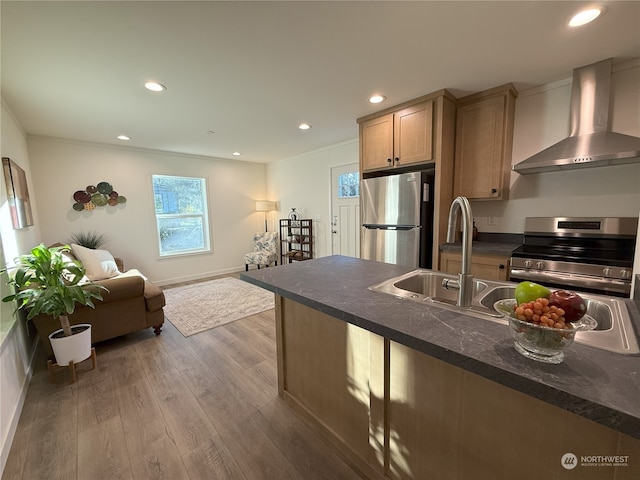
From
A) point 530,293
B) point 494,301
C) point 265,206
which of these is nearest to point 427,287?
point 494,301

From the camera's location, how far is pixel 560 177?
2396 mm

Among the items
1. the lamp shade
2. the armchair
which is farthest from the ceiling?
the armchair

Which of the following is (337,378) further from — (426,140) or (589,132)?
(589,132)

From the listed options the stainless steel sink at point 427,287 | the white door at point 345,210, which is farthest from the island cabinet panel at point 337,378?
the white door at point 345,210

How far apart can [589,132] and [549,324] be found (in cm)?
244

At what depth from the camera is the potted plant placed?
1835 millimetres

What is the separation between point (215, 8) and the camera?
1.41 meters

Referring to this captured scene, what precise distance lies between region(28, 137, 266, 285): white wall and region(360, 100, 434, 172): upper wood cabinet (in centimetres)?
330

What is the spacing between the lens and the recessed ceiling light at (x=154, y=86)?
2176 mm

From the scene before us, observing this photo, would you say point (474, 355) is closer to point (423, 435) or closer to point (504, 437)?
point (504, 437)

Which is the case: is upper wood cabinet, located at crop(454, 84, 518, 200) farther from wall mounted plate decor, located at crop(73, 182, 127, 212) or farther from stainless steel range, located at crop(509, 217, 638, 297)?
wall mounted plate decor, located at crop(73, 182, 127, 212)

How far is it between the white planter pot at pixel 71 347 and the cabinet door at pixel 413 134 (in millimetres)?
3237

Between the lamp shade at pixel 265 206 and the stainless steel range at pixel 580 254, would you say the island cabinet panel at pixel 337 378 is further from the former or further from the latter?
the lamp shade at pixel 265 206

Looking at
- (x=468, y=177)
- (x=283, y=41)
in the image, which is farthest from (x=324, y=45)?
(x=468, y=177)
